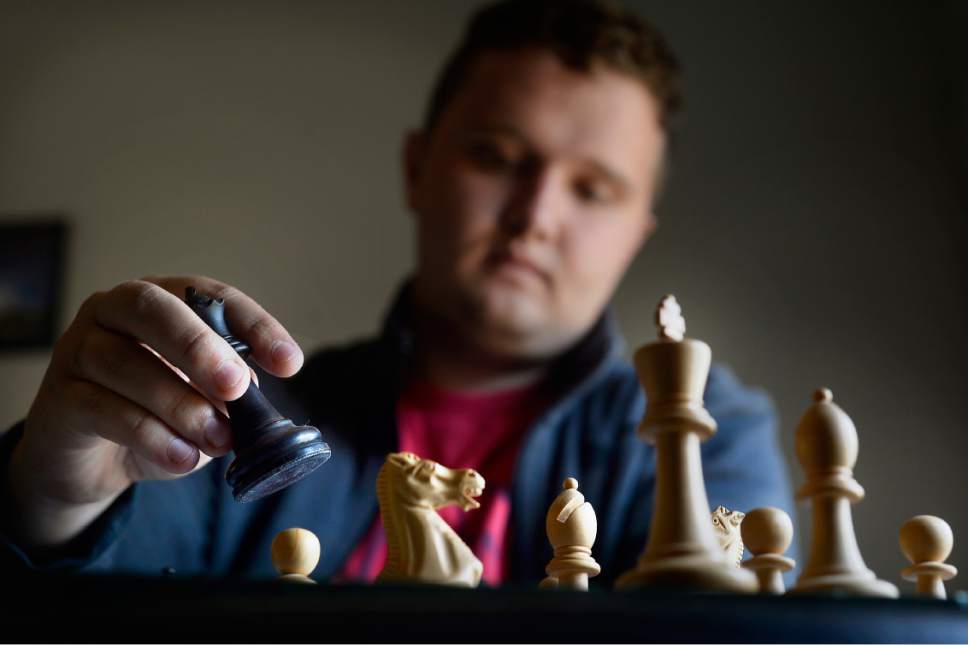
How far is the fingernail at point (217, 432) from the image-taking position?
1.71 feet

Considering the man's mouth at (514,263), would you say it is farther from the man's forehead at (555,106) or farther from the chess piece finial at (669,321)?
the chess piece finial at (669,321)

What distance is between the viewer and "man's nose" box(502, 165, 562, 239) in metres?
1.24

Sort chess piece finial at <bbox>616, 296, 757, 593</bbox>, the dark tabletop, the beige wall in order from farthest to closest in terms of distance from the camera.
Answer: the beige wall → chess piece finial at <bbox>616, 296, 757, 593</bbox> → the dark tabletop

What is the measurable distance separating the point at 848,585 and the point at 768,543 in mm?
52

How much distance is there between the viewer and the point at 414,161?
160 centimetres

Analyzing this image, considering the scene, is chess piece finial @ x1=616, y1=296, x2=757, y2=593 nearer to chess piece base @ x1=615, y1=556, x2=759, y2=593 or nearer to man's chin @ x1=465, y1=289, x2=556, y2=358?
chess piece base @ x1=615, y1=556, x2=759, y2=593

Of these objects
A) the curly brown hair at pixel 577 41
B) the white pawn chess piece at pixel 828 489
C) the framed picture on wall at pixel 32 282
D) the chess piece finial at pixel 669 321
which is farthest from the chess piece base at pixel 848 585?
the framed picture on wall at pixel 32 282

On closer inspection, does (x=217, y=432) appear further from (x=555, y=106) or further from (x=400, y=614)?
(x=555, y=106)

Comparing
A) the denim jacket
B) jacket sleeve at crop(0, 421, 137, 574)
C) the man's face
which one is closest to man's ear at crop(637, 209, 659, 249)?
the man's face

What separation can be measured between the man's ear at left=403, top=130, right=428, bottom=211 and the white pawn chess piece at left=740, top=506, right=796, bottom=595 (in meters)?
1.14

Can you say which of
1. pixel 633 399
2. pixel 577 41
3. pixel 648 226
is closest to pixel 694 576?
pixel 633 399

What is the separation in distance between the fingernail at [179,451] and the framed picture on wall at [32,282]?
1.73m

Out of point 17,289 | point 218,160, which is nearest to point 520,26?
point 218,160

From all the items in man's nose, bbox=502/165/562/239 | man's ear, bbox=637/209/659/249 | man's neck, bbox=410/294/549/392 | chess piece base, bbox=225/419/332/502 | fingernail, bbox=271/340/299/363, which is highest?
man's ear, bbox=637/209/659/249
